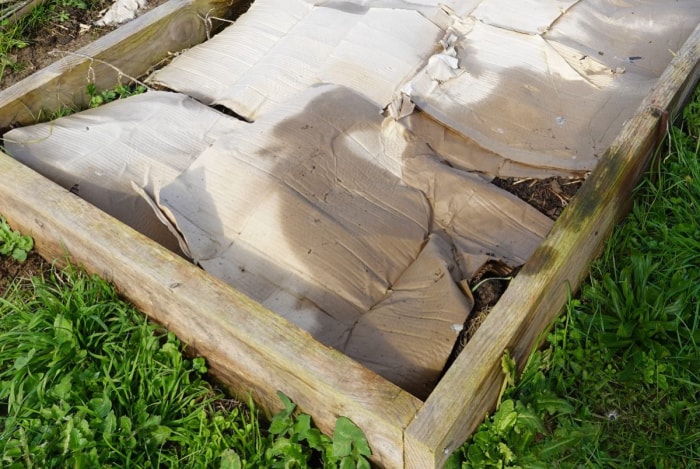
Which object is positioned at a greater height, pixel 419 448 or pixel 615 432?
pixel 419 448

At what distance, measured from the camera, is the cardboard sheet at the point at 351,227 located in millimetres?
2047

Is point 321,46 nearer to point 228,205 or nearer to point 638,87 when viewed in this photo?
point 228,205

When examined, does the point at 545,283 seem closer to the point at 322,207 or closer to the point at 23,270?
the point at 322,207

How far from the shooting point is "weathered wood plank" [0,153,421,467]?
1618mm

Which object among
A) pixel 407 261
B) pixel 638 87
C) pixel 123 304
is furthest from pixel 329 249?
pixel 638 87

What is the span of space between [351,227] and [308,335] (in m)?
0.67

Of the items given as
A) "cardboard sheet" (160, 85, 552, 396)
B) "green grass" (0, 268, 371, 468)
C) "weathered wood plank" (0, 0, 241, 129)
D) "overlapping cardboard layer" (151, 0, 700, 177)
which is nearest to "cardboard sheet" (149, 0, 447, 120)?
"overlapping cardboard layer" (151, 0, 700, 177)

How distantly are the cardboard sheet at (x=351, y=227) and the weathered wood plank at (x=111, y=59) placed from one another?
0.79m

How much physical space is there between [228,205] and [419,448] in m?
1.18

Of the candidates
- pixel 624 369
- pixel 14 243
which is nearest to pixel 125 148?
pixel 14 243

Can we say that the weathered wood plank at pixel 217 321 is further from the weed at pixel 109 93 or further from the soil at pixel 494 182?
the weed at pixel 109 93

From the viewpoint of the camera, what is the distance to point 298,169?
2.44m

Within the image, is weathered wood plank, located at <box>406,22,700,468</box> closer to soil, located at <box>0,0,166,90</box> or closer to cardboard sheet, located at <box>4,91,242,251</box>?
cardboard sheet, located at <box>4,91,242,251</box>

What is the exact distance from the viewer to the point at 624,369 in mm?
2150
